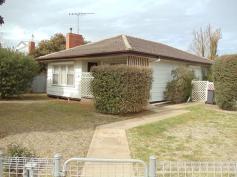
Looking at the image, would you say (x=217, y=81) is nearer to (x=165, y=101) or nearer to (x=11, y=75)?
(x=165, y=101)

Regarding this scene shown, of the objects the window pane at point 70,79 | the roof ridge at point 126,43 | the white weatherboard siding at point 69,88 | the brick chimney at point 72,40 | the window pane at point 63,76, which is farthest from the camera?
the brick chimney at point 72,40

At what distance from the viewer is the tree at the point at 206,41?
4286cm

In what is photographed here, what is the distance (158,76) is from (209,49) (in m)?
24.9

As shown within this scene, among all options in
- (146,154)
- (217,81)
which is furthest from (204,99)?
(146,154)

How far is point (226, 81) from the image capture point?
57.6ft

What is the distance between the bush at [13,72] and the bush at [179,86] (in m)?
9.88

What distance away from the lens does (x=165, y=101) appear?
22.0 meters

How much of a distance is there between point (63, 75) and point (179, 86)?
8.23 metres

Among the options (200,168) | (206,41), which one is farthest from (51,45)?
(200,168)

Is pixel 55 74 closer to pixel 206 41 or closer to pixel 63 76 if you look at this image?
pixel 63 76

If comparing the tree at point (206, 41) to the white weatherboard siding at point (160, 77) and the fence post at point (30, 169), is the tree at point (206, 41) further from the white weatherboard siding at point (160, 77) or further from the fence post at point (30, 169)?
the fence post at point (30, 169)

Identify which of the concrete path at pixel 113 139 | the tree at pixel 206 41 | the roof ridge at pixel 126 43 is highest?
the tree at pixel 206 41

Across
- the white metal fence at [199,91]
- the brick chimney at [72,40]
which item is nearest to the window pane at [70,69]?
the brick chimney at [72,40]

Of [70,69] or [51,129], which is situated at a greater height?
[70,69]
